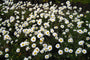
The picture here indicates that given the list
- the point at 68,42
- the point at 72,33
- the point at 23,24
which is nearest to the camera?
the point at 68,42

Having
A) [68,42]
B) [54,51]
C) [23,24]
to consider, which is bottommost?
[54,51]

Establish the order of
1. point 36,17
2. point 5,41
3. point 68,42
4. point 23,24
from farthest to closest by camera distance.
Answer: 1. point 36,17
2. point 23,24
3. point 5,41
4. point 68,42

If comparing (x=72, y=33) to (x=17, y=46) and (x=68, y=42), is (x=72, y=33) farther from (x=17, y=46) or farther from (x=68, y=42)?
(x=17, y=46)

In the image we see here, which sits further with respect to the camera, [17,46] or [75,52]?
[17,46]

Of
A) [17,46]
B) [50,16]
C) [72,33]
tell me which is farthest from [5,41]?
[72,33]

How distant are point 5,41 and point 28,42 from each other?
590 millimetres

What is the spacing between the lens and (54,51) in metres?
2.31

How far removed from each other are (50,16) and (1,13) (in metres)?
1.60

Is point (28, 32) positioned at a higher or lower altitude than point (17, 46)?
higher

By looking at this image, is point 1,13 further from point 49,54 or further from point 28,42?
point 49,54

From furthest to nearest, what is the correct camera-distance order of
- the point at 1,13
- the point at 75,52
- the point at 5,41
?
the point at 1,13 < the point at 5,41 < the point at 75,52

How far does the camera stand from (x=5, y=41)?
2.62 metres

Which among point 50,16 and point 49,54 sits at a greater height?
point 50,16

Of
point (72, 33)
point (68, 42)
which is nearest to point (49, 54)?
point (68, 42)
